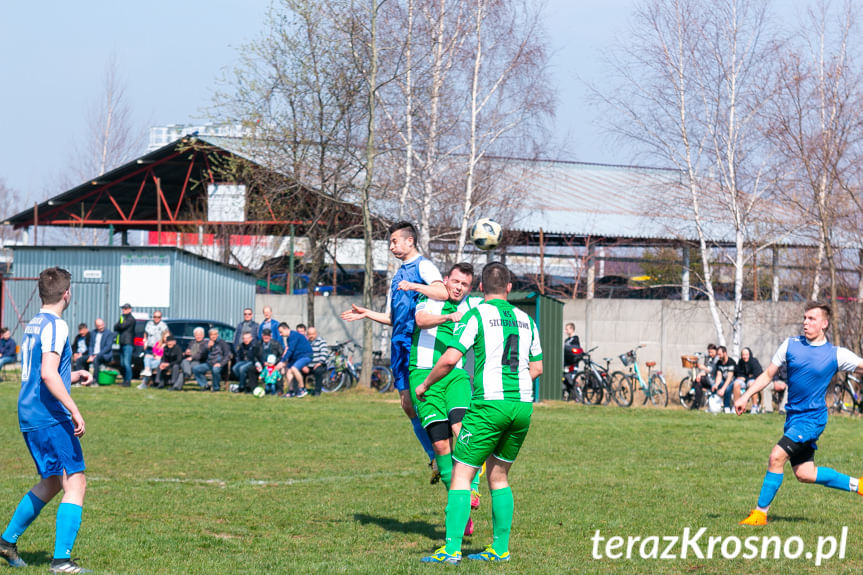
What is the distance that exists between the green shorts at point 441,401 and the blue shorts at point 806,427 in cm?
278

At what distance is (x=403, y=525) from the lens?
7.59 m

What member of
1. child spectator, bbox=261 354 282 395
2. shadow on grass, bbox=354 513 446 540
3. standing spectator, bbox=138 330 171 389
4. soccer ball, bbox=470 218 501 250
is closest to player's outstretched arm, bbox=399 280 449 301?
shadow on grass, bbox=354 513 446 540

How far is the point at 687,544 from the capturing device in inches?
268

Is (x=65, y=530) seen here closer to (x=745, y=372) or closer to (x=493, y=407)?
(x=493, y=407)

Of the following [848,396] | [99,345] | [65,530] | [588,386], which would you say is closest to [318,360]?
[99,345]

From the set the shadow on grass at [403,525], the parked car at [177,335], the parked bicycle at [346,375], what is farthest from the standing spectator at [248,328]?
the shadow on grass at [403,525]

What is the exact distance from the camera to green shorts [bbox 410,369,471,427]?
23.8 feet

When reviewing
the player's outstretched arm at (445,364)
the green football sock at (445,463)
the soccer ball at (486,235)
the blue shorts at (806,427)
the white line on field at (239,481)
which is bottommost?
the white line on field at (239,481)

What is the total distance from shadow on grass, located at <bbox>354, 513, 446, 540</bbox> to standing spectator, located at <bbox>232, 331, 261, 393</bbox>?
14625mm

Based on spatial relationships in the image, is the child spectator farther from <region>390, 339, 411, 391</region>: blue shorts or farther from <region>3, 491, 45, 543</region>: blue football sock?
<region>3, 491, 45, 543</region>: blue football sock

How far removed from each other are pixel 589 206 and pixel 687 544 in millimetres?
27796

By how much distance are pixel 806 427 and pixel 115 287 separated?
26.3 m

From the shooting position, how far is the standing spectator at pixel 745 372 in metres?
20.4

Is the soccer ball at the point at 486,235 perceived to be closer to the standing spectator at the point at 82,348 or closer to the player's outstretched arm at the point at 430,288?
the player's outstretched arm at the point at 430,288
